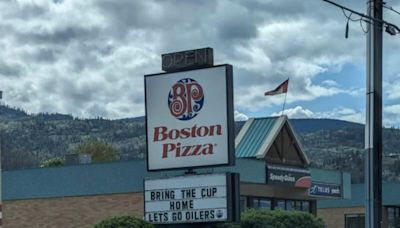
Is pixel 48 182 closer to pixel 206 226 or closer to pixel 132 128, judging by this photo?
pixel 206 226

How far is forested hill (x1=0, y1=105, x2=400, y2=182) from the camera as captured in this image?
334 ft

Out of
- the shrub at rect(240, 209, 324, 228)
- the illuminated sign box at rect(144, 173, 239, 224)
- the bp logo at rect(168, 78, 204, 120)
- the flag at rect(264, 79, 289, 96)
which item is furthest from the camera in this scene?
the flag at rect(264, 79, 289, 96)

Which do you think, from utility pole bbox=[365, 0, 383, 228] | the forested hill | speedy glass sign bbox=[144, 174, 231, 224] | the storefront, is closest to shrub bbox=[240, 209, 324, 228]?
the storefront

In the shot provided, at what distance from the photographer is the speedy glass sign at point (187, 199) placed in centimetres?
2242

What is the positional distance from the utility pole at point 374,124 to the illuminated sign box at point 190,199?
11.8 ft

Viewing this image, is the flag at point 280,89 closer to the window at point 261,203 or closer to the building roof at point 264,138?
the building roof at point 264,138

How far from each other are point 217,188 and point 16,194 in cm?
1782

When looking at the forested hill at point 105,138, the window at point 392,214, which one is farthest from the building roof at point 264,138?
the forested hill at point 105,138

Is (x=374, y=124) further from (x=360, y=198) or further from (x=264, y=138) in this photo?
(x=360, y=198)

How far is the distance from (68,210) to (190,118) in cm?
1521

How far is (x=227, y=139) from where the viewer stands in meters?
22.4

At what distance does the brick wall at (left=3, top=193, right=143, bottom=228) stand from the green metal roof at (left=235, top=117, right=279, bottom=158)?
23.3ft

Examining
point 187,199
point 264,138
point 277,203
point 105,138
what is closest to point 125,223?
point 187,199

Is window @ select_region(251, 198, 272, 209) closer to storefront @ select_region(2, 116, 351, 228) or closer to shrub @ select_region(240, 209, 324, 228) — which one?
storefront @ select_region(2, 116, 351, 228)
